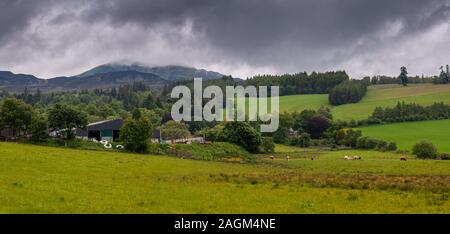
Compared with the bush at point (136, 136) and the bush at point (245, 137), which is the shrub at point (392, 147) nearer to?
the bush at point (245, 137)

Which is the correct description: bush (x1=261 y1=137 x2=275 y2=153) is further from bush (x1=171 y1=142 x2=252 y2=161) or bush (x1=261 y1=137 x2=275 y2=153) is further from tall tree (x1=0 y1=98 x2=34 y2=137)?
tall tree (x1=0 y1=98 x2=34 y2=137)

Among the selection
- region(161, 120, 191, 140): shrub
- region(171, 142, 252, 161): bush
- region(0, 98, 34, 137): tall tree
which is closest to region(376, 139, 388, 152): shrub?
region(171, 142, 252, 161): bush

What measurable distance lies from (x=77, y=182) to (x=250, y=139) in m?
85.3

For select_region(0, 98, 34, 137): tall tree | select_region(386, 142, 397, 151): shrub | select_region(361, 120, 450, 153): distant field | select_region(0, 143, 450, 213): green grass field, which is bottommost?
select_region(386, 142, 397, 151): shrub

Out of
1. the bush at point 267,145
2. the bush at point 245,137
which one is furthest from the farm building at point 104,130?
the bush at point 267,145

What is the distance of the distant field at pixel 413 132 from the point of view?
437 feet

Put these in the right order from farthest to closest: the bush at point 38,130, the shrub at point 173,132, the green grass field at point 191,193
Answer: the shrub at point 173,132 < the bush at point 38,130 < the green grass field at point 191,193

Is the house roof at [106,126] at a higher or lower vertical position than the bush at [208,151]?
higher

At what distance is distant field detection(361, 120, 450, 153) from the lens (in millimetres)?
133250

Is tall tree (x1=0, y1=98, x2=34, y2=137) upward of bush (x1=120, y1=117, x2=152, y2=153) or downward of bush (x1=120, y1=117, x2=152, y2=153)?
upward

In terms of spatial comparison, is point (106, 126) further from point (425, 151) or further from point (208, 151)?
point (425, 151)

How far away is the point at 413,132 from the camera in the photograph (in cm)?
15362

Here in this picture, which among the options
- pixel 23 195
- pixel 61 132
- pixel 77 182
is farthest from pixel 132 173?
pixel 61 132
